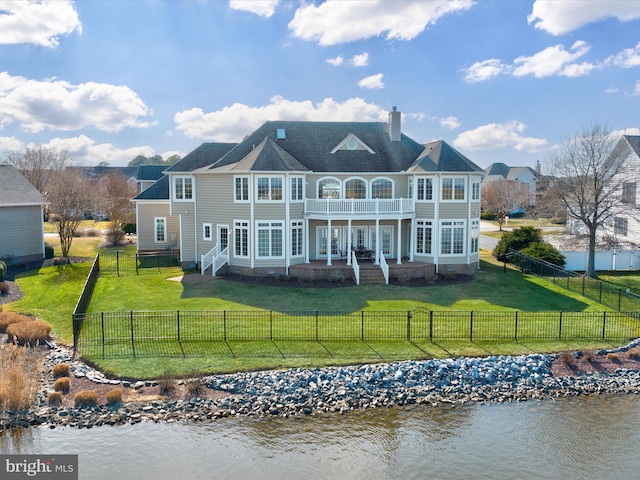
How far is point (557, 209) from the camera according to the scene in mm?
30422

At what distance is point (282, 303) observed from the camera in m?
21.9

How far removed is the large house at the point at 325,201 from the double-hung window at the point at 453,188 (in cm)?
5

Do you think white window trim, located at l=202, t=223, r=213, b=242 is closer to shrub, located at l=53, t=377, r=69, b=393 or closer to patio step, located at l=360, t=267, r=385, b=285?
patio step, located at l=360, t=267, r=385, b=285

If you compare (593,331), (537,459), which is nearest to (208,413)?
(537,459)

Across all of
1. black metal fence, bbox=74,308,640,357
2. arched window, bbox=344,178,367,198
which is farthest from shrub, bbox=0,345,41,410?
arched window, bbox=344,178,367,198

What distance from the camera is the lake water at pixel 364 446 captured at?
37.3 ft

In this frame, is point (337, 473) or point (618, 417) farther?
point (618, 417)

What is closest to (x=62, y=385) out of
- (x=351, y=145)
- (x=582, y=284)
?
(x=351, y=145)

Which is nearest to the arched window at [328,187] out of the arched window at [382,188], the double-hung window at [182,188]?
the arched window at [382,188]

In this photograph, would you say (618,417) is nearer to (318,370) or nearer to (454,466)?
(454,466)

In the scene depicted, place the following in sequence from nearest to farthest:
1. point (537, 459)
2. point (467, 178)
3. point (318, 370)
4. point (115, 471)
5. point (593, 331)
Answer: point (115, 471)
point (537, 459)
point (318, 370)
point (593, 331)
point (467, 178)

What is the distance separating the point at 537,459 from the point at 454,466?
2.02 m

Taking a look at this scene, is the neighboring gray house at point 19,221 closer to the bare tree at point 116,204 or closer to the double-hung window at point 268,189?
the bare tree at point 116,204

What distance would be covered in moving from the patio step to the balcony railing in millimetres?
2994
